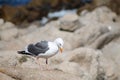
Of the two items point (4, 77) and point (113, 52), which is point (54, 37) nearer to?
point (113, 52)

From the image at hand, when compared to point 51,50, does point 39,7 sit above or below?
above

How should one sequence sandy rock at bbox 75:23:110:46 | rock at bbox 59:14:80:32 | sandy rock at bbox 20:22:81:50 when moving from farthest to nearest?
rock at bbox 59:14:80:32 < sandy rock at bbox 75:23:110:46 < sandy rock at bbox 20:22:81:50

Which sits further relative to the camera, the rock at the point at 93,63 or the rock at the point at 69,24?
the rock at the point at 69,24

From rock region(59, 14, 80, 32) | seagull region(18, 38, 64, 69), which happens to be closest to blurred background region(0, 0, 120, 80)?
rock region(59, 14, 80, 32)

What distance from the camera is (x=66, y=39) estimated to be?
1838 centimetres

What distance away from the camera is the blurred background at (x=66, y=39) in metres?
9.56

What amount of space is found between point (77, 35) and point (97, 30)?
43.6 inches

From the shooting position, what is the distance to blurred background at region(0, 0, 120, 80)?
956cm

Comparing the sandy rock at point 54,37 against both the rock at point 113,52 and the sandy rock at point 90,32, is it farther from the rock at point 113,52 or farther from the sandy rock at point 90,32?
the rock at point 113,52

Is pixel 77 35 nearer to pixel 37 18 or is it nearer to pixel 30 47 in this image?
pixel 30 47

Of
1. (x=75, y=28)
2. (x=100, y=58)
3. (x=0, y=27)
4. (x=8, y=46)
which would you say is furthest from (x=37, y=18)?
(x=100, y=58)

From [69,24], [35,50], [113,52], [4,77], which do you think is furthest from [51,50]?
[69,24]

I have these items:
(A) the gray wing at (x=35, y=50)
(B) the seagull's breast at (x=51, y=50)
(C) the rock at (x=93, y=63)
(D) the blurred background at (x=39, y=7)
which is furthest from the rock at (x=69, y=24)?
(D) the blurred background at (x=39, y=7)

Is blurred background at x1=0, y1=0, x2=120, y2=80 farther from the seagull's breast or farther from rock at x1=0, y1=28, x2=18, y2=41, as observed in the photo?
the seagull's breast
